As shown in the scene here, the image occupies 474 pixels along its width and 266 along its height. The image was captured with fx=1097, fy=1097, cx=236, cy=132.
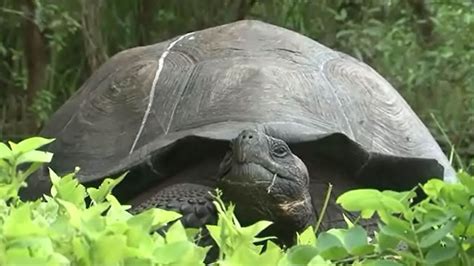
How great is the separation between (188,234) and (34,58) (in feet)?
13.8

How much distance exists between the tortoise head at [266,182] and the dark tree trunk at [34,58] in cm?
262

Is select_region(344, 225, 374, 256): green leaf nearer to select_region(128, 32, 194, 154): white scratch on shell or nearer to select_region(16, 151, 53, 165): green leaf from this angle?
select_region(16, 151, 53, 165): green leaf

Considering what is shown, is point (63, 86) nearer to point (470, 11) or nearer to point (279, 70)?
point (470, 11)

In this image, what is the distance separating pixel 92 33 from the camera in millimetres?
5141

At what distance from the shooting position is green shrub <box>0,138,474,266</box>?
86 cm

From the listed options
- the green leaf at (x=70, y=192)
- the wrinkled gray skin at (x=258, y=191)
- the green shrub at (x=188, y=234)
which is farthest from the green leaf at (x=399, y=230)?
the wrinkled gray skin at (x=258, y=191)

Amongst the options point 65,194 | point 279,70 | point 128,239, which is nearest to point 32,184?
point 279,70

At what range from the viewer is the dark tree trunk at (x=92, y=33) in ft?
16.8

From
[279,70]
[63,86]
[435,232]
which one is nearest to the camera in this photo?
[435,232]

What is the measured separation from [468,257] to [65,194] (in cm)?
40

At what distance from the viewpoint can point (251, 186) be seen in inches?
104

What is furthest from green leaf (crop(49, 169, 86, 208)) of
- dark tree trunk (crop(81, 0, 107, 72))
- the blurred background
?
dark tree trunk (crop(81, 0, 107, 72))

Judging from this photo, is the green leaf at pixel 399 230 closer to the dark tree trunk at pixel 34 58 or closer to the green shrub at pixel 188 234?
the green shrub at pixel 188 234

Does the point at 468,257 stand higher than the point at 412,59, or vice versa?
the point at 468,257
